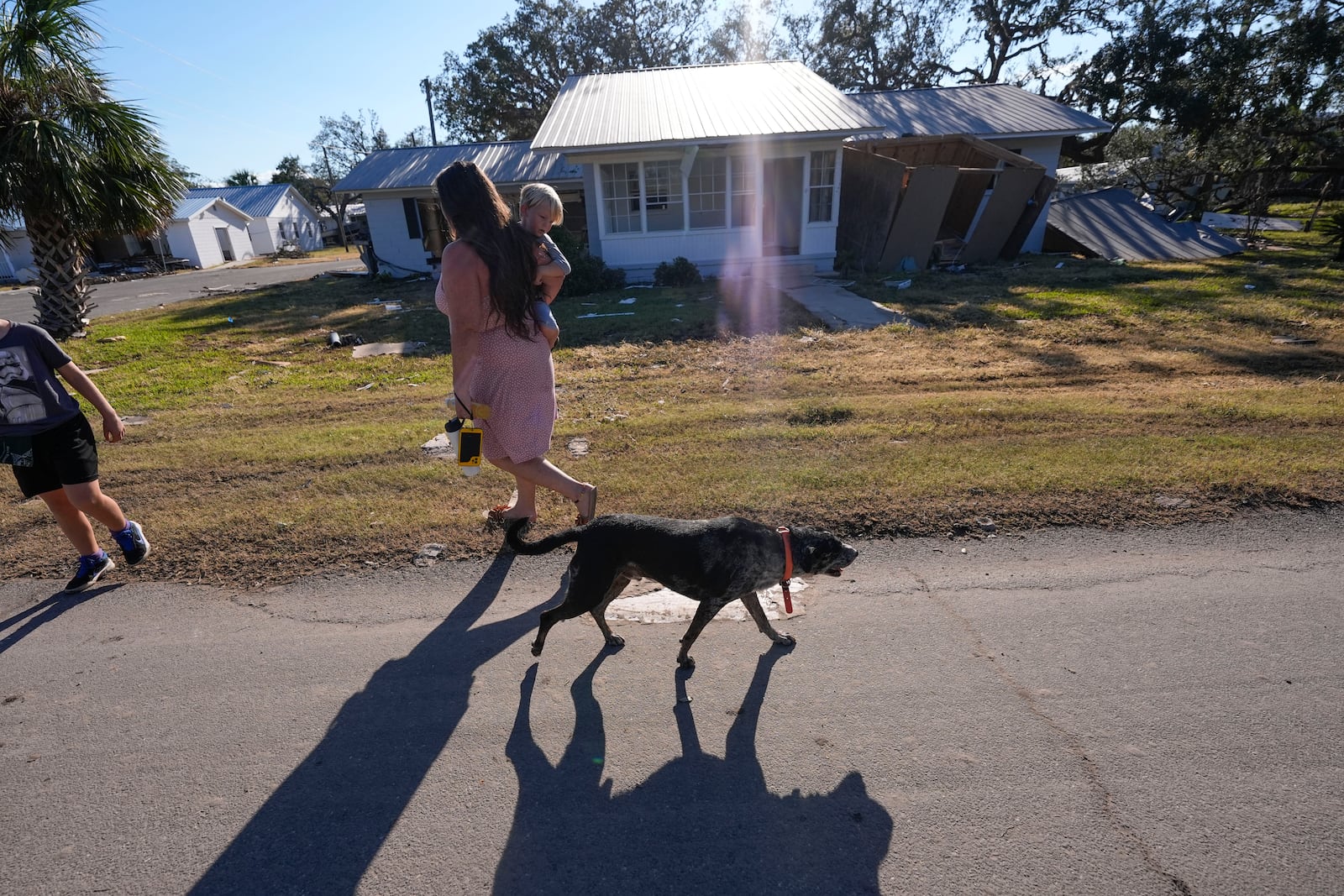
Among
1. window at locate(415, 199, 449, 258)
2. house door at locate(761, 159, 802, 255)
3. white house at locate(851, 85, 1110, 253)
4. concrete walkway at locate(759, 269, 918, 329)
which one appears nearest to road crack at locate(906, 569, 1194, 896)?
concrete walkway at locate(759, 269, 918, 329)

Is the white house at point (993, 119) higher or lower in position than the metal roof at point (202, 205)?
higher

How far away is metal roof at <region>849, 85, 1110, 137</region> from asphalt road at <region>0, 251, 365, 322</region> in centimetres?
1852

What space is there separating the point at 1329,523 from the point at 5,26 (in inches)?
573

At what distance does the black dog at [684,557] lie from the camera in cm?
266

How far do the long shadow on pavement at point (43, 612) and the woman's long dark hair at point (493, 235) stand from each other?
2708mm

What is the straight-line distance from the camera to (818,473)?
182 inches

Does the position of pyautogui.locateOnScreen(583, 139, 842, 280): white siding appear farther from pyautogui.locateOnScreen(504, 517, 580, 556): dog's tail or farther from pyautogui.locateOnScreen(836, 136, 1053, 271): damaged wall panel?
pyautogui.locateOnScreen(504, 517, 580, 556): dog's tail

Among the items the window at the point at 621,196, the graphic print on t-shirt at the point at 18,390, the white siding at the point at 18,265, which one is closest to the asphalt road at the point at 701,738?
the graphic print on t-shirt at the point at 18,390

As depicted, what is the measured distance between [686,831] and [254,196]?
4837 centimetres

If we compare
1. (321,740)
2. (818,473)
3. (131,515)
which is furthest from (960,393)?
(131,515)

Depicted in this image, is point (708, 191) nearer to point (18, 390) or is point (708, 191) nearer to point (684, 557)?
point (18, 390)

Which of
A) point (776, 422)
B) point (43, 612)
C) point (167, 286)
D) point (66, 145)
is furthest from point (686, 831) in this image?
point (167, 286)

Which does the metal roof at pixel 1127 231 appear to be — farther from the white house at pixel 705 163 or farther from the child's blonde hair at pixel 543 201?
the child's blonde hair at pixel 543 201

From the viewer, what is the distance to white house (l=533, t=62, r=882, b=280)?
1315cm
